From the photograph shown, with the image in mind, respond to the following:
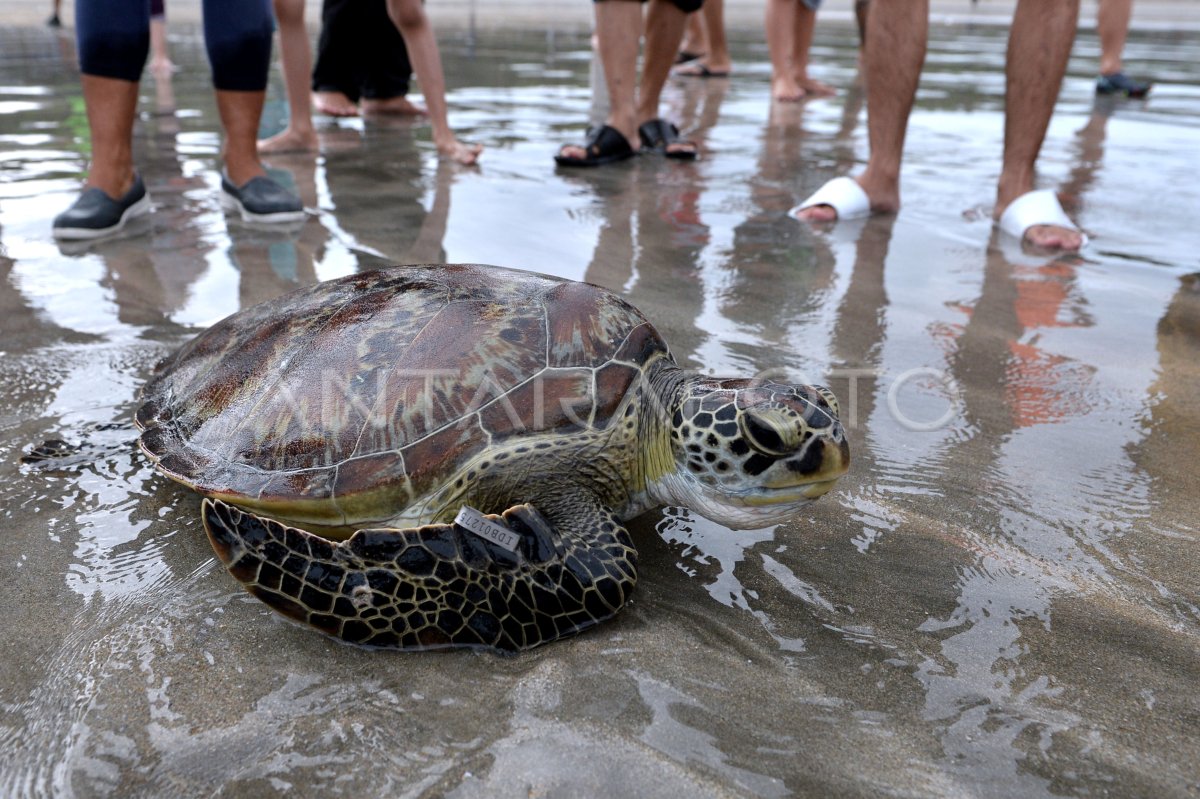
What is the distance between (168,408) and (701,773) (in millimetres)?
1406

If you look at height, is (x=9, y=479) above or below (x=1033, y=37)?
below

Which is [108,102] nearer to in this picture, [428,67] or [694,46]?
[428,67]

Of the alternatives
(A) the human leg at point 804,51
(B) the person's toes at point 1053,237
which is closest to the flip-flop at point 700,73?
(A) the human leg at point 804,51

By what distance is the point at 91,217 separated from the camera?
3.32 meters

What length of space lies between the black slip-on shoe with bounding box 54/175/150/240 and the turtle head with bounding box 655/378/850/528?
277 cm

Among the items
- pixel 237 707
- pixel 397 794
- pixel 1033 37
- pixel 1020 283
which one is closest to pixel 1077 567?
pixel 397 794

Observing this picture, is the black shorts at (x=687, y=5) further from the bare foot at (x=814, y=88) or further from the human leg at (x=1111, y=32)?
the human leg at (x=1111, y=32)

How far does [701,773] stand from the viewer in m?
1.14

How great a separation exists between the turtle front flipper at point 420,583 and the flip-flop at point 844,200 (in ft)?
9.49

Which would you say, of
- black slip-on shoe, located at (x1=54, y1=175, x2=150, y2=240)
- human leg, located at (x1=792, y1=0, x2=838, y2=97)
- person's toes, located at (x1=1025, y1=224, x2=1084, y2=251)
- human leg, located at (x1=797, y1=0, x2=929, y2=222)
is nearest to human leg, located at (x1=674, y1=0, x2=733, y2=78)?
human leg, located at (x1=792, y1=0, x2=838, y2=97)

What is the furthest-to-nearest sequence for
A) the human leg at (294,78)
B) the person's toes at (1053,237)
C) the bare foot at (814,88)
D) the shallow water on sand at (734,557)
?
the bare foot at (814,88) → the human leg at (294,78) → the person's toes at (1053,237) → the shallow water on sand at (734,557)

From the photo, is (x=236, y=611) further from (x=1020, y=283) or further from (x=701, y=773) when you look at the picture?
(x=1020, y=283)

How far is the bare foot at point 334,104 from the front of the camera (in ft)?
20.4

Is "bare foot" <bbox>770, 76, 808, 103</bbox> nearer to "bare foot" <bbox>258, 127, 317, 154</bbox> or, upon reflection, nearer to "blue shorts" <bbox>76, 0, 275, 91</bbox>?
"bare foot" <bbox>258, 127, 317, 154</bbox>
